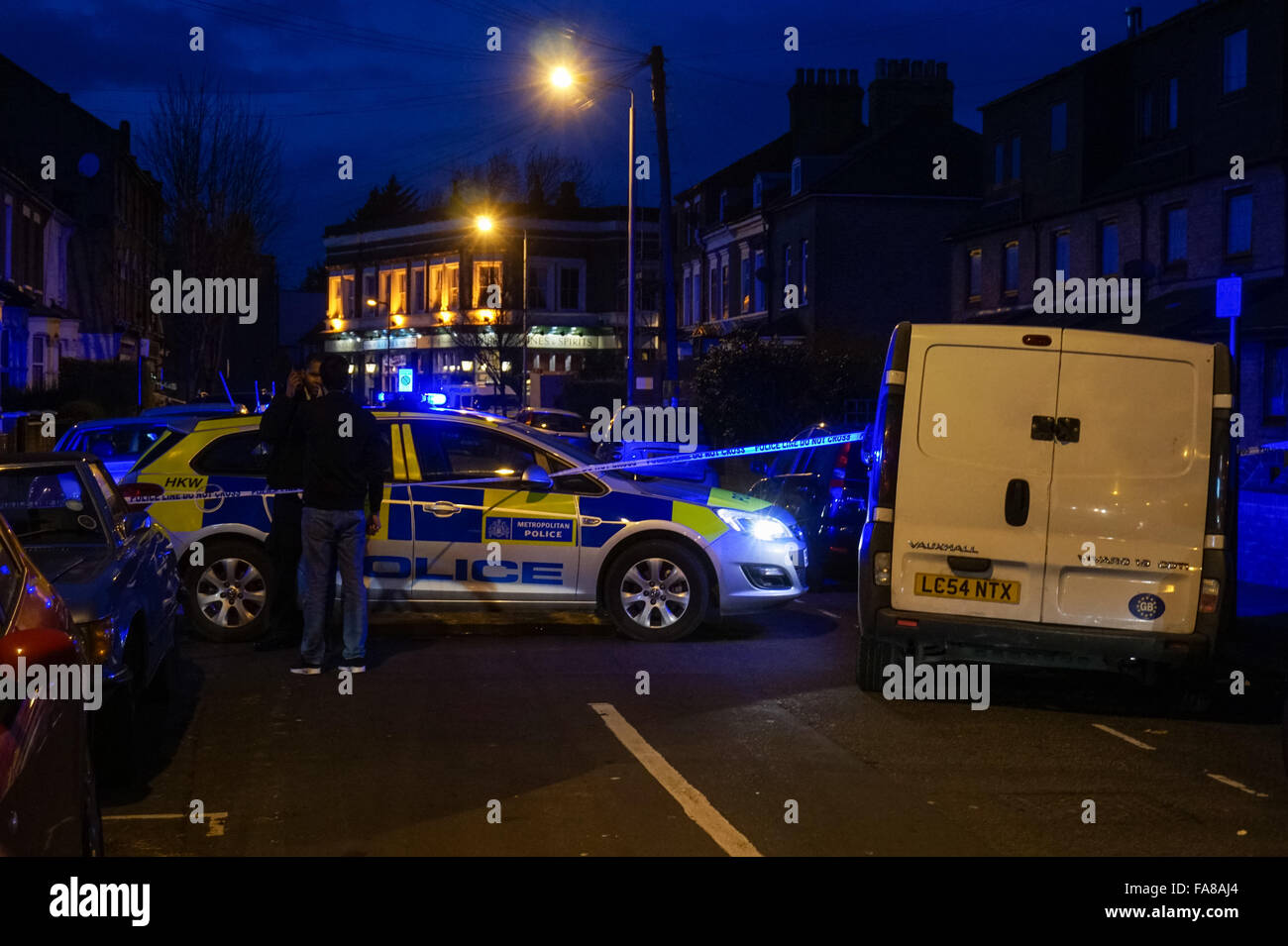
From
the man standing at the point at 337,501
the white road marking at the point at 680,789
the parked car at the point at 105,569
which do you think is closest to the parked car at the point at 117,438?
the man standing at the point at 337,501

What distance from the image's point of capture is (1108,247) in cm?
3284

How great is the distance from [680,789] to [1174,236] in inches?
1055

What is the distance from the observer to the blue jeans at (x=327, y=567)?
9664mm

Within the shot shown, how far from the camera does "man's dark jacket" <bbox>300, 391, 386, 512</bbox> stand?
9555 mm

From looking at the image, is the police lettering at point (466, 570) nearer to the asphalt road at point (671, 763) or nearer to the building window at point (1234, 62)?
the asphalt road at point (671, 763)

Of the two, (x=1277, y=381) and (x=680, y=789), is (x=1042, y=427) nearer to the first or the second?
(x=680, y=789)

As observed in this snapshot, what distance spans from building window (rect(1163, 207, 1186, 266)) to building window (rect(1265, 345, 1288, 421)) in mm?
3372

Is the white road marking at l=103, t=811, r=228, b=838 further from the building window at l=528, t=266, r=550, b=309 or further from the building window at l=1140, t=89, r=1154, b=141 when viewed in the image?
the building window at l=528, t=266, r=550, b=309

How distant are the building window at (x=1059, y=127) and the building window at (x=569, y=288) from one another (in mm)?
37938

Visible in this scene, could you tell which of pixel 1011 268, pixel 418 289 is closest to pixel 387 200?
pixel 418 289

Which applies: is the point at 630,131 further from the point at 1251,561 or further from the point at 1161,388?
the point at 1161,388

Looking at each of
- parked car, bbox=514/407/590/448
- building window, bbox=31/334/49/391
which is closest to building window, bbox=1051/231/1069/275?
parked car, bbox=514/407/590/448

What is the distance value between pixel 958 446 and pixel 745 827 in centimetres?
316

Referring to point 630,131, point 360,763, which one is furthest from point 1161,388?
point 630,131
